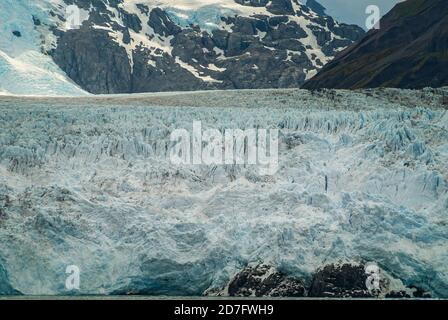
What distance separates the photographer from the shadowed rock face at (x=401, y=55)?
96.1 meters

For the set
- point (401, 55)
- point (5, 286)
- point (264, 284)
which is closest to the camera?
point (5, 286)

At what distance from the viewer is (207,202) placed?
32000mm

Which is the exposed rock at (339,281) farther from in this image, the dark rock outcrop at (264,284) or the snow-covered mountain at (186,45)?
the snow-covered mountain at (186,45)

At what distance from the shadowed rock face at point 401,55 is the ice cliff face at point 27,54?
33.8 metres

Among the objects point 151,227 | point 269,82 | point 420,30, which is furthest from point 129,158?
point 269,82

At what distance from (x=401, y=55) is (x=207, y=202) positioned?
75587 millimetres

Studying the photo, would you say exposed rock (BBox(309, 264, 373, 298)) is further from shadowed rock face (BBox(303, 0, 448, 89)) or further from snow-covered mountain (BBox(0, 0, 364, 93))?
snow-covered mountain (BBox(0, 0, 364, 93))

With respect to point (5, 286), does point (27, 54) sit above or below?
above

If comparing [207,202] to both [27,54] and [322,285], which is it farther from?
[27,54]

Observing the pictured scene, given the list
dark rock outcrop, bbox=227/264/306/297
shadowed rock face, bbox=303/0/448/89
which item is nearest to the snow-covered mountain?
shadowed rock face, bbox=303/0/448/89

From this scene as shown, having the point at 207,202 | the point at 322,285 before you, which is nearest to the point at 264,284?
the point at 322,285

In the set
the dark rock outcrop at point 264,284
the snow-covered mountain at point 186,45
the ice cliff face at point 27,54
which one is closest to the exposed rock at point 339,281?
the dark rock outcrop at point 264,284

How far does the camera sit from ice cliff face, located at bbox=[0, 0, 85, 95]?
103438mm
